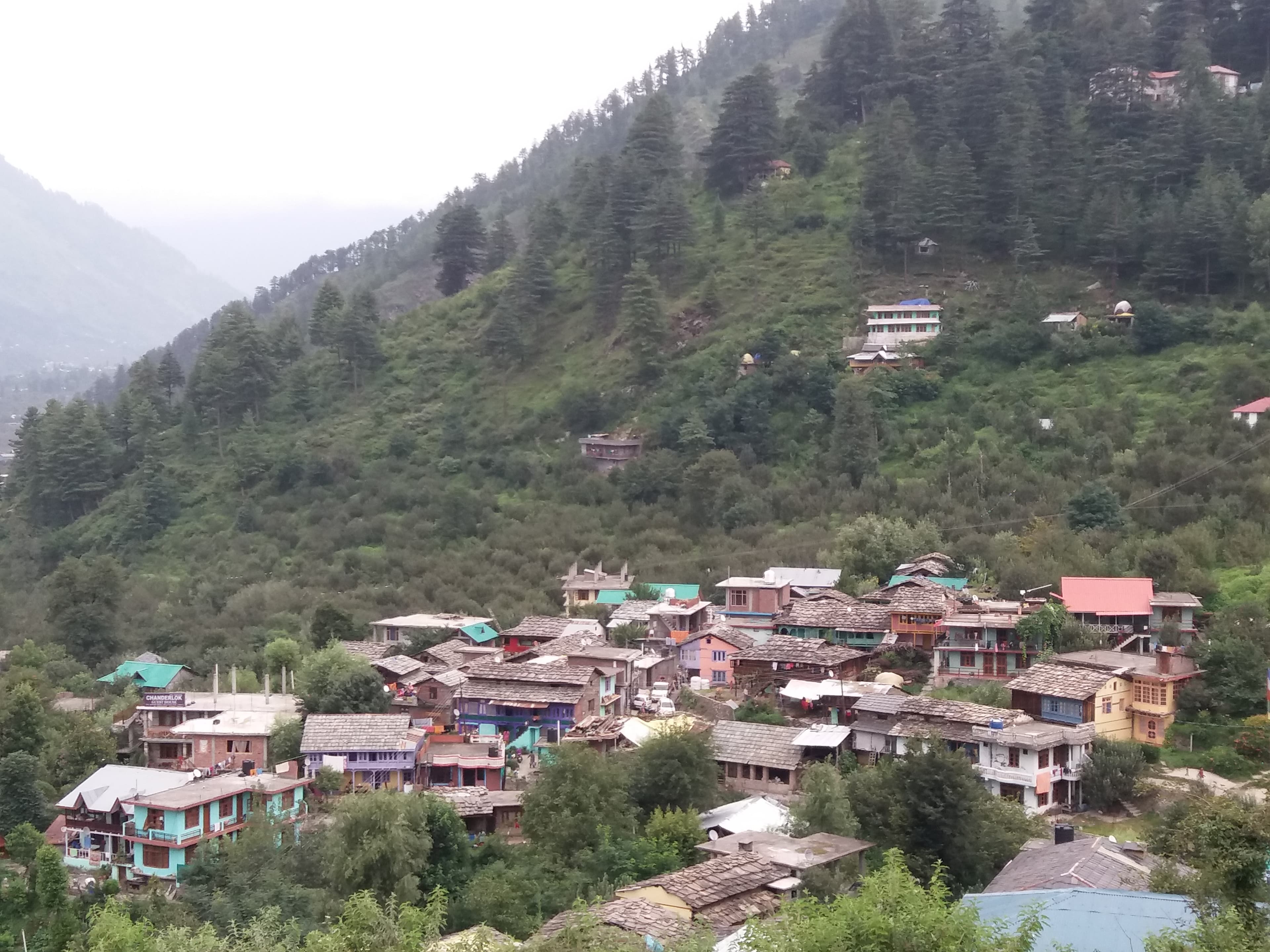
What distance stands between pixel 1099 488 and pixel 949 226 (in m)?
15.5

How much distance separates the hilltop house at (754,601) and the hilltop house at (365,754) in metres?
8.93

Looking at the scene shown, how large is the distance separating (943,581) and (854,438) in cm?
831

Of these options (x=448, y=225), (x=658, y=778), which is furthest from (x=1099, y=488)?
(x=448, y=225)

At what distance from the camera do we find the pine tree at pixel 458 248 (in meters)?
56.0

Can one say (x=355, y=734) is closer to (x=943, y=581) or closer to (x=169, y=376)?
(x=943, y=581)

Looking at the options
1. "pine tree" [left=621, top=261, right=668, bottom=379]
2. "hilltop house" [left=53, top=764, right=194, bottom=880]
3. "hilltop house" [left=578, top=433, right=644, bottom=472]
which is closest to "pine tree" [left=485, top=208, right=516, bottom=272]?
"pine tree" [left=621, top=261, right=668, bottom=379]

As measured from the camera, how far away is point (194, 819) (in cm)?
2052

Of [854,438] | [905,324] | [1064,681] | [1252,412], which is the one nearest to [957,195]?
[905,324]

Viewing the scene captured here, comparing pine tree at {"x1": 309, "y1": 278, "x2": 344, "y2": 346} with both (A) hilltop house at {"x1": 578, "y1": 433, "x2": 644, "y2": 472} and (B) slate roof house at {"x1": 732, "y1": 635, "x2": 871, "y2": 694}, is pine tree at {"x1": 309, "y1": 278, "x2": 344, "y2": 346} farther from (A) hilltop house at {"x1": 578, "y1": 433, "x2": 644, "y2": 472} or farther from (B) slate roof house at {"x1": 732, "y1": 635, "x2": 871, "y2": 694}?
(B) slate roof house at {"x1": 732, "y1": 635, "x2": 871, "y2": 694}

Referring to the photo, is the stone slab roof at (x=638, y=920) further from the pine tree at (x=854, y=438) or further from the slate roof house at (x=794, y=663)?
the pine tree at (x=854, y=438)

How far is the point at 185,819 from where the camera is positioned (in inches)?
801

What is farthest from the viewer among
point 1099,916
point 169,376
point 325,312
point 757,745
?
point 169,376

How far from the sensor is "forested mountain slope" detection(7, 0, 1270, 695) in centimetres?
3328

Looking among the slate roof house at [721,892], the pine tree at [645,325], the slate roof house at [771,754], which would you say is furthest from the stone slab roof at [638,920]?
the pine tree at [645,325]
